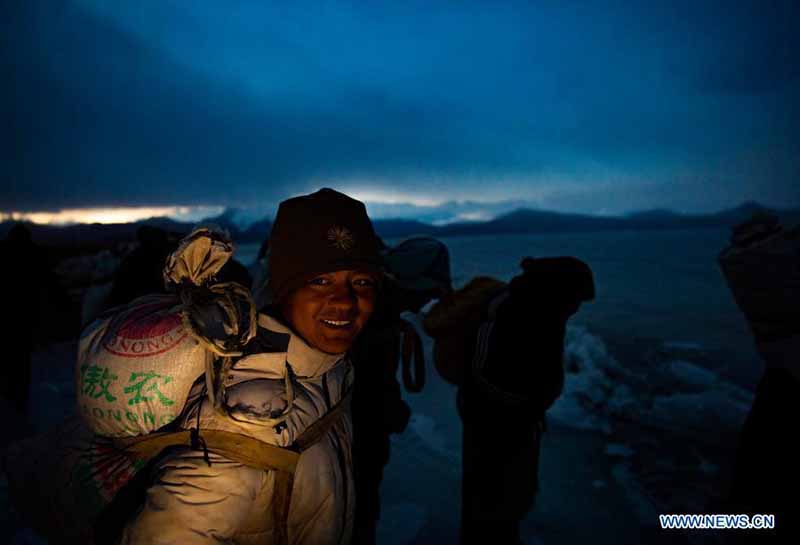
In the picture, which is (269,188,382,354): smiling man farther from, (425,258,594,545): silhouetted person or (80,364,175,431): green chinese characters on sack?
(425,258,594,545): silhouetted person

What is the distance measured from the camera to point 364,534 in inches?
98.1

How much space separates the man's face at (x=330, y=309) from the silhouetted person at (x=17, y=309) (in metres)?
4.70

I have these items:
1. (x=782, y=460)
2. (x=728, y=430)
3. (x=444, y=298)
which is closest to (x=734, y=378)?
(x=728, y=430)

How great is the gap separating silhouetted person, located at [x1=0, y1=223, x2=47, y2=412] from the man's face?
185 inches

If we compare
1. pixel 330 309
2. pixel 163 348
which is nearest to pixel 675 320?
pixel 330 309

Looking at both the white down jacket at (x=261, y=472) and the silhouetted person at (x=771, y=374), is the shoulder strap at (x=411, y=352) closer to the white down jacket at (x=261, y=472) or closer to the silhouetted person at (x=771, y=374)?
the white down jacket at (x=261, y=472)

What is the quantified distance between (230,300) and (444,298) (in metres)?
1.90

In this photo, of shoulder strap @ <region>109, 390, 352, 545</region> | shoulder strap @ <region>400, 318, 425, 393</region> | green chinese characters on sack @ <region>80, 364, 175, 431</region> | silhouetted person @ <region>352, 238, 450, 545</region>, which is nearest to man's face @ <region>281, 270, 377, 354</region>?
shoulder strap @ <region>109, 390, 352, 545</region>

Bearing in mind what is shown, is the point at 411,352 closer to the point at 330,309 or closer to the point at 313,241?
the point at 330,309

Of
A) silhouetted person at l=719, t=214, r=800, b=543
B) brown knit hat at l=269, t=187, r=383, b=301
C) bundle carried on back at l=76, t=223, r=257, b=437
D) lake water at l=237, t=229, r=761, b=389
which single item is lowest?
lake water at l=237, t=229, r=761, b=389

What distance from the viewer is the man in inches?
40.0

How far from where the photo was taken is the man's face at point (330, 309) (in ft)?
4.70

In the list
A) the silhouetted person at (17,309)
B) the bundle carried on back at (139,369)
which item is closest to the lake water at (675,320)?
the bundle carried on back at (139,369)

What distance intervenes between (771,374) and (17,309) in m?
7.78
